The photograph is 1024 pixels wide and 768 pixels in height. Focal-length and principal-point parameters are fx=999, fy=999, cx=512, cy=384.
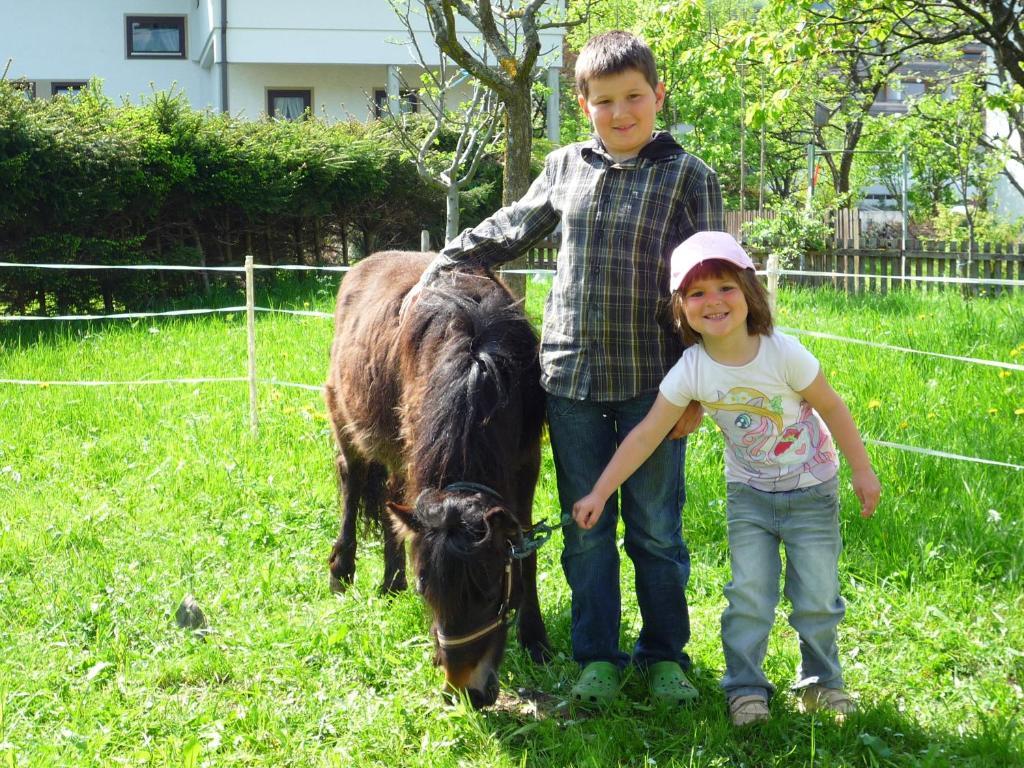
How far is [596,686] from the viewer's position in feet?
11.3

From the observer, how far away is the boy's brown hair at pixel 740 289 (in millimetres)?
3004

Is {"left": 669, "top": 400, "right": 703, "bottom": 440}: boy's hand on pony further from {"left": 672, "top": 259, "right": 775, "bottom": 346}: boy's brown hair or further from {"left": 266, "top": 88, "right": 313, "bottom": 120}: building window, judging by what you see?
{"left": 266, "top": 88, "right": 313, "bottom": 120}: building window

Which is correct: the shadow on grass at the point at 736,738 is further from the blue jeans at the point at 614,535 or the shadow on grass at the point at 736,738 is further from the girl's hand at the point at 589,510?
the girl's hand at the point at 589,510

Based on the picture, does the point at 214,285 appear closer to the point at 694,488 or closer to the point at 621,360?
the point at 694,488

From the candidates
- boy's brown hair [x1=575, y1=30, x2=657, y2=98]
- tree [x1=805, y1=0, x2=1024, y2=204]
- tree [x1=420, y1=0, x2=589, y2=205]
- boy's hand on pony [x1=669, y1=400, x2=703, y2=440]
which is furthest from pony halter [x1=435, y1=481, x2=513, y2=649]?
tree [x1=805, y1=0, x2=1024, y2=204]

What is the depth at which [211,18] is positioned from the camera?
2081 centimetres

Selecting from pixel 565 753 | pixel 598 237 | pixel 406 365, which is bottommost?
pixel 565 753

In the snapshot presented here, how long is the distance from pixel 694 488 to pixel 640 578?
2020 mm

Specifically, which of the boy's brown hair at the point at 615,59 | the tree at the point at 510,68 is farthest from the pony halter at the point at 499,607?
the tree at the point at 510,68

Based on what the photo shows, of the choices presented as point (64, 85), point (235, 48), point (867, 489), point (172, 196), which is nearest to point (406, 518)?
point (867, 489)

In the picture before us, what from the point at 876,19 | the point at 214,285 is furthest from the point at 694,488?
the point at 214,285

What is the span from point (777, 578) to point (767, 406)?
1.95ft

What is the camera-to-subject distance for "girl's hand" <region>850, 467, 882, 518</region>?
3.04m

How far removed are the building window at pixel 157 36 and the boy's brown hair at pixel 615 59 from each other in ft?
76.7
